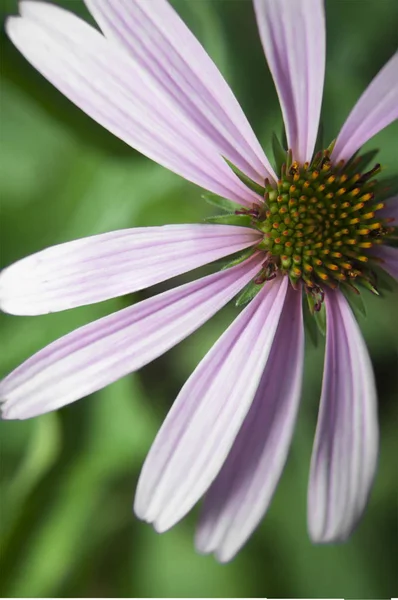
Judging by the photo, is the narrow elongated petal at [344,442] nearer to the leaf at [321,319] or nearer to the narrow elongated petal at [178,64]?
the leaf at [321,319]

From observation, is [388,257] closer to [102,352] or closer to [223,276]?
[223,276]

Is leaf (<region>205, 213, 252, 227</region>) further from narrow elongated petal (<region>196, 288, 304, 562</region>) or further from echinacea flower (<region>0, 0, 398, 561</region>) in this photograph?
narrow elongated petal (<region>196, 288, 304, 562</region>)

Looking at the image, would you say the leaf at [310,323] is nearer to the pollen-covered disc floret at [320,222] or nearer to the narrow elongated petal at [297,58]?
the pollen-covered disc floret at [320,222]

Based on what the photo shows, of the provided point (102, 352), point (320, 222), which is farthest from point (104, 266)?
point (320, 222)

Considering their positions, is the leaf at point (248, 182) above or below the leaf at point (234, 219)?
above

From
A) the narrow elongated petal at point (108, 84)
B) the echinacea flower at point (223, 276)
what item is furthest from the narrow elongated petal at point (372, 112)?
the narrow elongated petal at point (108, 84)

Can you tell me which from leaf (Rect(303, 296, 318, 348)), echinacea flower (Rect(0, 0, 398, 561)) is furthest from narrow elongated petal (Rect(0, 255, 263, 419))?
leaf (Rect(303, 296, 318, 348))

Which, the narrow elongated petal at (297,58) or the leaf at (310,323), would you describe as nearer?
the narrow elongated petal at (297,58)

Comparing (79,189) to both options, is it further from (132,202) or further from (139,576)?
(139,576)

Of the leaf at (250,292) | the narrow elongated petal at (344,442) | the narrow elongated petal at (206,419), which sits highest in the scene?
the leaf at (250,292)
